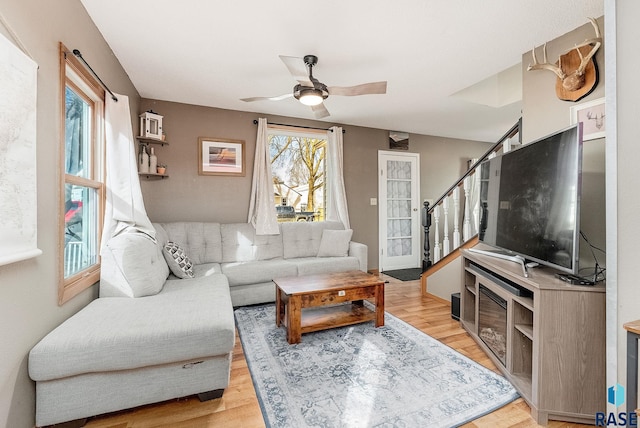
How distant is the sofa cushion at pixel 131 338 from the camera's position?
1358 millimetres

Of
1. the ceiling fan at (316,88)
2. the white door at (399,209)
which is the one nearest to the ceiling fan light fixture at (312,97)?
the ceiling fan at (316,88)

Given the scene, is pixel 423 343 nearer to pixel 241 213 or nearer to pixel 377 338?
pixel 377 338

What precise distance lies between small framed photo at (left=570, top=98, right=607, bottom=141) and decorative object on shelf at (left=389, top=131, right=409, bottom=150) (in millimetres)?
3053

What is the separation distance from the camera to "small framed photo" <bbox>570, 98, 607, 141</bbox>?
1.88 metres

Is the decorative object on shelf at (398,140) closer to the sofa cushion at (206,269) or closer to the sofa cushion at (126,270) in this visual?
the sofa cushion at (206,269)

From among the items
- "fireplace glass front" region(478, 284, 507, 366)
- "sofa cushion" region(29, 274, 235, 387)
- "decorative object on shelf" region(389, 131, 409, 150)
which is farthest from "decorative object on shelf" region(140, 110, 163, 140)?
"fireplace glass front" region(478, 284, 507, 366)

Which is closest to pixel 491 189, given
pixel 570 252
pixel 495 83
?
pixel 570 252

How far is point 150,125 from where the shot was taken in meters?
3.36

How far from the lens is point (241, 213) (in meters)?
4.04

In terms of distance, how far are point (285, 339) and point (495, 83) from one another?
3.73 meters

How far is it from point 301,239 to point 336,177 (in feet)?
3.80

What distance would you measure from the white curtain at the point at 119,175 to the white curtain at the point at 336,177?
2662 mm

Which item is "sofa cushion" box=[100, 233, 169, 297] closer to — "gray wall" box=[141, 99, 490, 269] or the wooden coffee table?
the wooden coffee table

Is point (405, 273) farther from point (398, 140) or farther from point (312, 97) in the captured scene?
point (312, 97)
